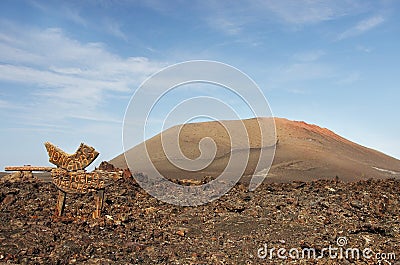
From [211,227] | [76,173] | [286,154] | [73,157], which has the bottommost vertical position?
[211,227]

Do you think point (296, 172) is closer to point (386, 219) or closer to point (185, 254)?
point (386, 219)

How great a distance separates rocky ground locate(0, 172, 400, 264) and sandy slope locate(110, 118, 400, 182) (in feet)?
55.0

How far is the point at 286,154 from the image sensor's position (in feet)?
145

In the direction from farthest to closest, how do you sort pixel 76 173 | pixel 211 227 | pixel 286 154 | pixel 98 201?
pixel 286 154 → pixel 98 201 → pixel 76 173 → pixel 211 227

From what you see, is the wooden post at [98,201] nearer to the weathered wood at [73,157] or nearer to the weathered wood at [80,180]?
the weathered wood at [80,180]

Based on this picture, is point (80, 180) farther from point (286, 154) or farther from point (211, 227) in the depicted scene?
point (286, 154)

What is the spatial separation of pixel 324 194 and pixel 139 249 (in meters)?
7.23

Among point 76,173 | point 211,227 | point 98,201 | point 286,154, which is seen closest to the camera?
point 211,227

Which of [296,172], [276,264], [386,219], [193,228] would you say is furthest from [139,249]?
[296,172]

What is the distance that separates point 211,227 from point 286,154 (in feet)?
111

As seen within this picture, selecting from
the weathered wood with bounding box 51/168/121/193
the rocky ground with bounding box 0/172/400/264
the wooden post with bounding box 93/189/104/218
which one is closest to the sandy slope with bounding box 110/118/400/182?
the rocky ground with bounding box 0/172/400/264

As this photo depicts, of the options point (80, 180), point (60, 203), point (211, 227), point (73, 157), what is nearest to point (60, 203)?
point (60, 203)

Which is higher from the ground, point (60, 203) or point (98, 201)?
point (98, 201)

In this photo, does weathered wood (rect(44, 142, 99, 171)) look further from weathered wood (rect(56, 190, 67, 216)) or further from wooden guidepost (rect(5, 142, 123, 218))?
weathered wood (rect(56, 190, 67, 216))
